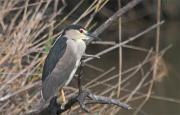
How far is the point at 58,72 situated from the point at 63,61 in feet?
0.21

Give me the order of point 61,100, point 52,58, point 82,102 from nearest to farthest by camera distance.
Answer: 1. point 82,102
2. point 52,58
3. point 61,100

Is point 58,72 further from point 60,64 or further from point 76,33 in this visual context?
point 76,33

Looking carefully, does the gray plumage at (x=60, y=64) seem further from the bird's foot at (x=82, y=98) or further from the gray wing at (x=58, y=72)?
the bird's foot at (x=82, y=98)

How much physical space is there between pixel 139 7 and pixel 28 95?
1036 cm

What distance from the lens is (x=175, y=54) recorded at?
397 inches

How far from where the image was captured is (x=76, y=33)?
319 centimetres

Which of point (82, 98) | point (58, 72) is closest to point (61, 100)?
point (58, 72)

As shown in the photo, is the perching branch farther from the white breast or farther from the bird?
the white breast

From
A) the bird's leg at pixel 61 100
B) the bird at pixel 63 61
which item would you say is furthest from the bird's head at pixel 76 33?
the bird's leg at pixel 61 100

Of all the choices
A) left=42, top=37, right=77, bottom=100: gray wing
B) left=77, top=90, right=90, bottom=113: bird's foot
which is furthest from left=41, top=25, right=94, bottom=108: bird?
left=77, top=90, right=90, bottom=113: bird's foot

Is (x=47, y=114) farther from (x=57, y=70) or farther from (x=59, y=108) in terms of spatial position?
(x=57, y=70)

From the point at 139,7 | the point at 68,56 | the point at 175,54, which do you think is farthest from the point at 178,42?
the point at 68,56

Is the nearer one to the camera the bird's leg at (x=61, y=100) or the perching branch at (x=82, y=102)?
the perching branch at (x=82, y=102)

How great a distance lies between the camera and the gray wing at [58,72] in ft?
9.92
